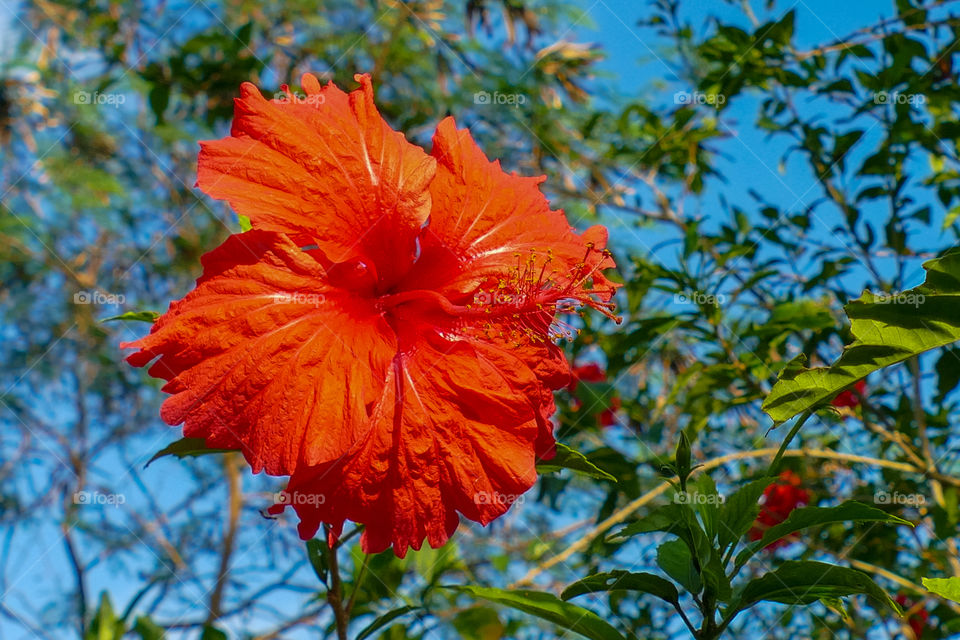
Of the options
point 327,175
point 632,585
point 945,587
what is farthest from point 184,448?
point 945,587

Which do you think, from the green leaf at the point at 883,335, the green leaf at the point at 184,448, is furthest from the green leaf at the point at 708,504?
the green leaf at the point at 184,448

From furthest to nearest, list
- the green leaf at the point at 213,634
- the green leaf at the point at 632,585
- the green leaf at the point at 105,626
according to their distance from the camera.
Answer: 1. the green leaf at the point at 105,626
2. the green leaf at the point at 213,634
3. the green leaf at the point at 632,585

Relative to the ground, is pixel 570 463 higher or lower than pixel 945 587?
higher

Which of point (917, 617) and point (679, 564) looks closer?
point (679, 564)

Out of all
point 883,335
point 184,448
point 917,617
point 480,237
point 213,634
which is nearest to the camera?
point 883,335

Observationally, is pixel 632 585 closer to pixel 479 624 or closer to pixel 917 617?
pixel 479 624

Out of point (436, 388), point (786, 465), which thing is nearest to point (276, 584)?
point (436, 388)

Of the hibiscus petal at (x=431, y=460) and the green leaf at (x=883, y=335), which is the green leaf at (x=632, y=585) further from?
the green leaf at (x=883, y=335)

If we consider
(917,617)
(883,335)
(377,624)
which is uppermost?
(917,617)
